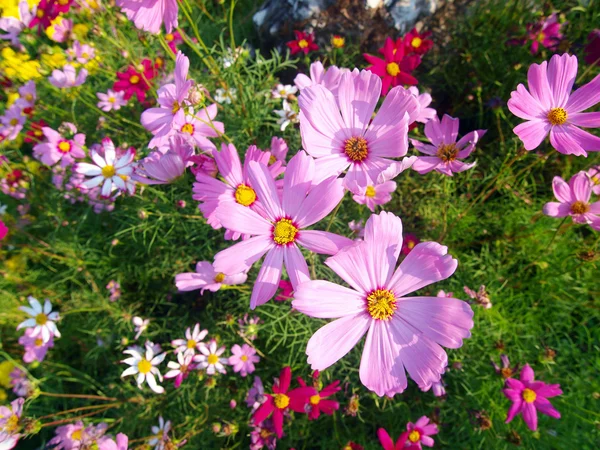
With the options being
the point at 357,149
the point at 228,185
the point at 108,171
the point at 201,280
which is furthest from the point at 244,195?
the point at 108,171

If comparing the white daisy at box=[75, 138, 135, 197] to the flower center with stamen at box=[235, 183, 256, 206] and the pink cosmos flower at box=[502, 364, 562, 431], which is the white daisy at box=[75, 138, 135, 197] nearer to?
the flower center with stamen at box=[235, 183, 256, 206]

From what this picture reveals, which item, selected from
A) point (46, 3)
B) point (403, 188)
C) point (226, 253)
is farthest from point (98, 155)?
point (403, 188)

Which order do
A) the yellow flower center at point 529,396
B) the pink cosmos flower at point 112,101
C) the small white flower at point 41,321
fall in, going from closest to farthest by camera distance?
1. the yellow flower center at point 529,396
2. the small white flower at point 41,321
3. the pink cosmos flower at point 112,101

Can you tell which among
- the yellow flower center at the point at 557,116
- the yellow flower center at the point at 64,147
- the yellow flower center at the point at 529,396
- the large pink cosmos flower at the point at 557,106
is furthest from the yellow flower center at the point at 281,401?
the yellow flower center at the point at 64,147

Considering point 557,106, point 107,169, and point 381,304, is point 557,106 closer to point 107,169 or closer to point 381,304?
point 381,304

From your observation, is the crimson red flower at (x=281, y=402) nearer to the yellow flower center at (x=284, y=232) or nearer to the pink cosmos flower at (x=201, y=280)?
the pink cosmos flower at (x=201, y=280)

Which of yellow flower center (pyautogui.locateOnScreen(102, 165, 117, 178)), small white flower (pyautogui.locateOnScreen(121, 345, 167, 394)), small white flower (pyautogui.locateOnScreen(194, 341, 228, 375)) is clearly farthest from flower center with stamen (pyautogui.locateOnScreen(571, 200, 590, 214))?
yellow flower center (pyautogui.locateOnScreen(102, 165, 117, 178))
